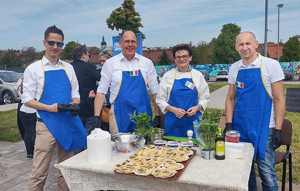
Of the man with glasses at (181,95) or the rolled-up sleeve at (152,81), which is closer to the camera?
the man with glasses at (181,95)

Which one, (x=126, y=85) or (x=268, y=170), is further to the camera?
(x=126, y=85)

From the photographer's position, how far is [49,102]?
3.38 m

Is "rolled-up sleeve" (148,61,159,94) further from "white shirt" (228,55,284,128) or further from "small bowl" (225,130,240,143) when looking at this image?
"small bowl" (225,130,240,143)

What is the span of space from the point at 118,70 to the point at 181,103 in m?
0.70

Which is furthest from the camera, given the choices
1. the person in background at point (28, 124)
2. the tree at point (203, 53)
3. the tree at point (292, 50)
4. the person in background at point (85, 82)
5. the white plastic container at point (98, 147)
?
the tree at point (203, 53)

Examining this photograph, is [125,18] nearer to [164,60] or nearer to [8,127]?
[8,127]

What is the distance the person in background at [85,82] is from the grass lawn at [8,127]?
2.82m

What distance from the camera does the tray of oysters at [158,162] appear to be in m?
2.56

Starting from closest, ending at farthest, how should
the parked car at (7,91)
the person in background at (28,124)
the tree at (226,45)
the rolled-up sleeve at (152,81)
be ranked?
the rolled-up sleeve at (152,81), the person in background at (28,124), the parked car at (7,91), the tree at (226,45)

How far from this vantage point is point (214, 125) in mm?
2834

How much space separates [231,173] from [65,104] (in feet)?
5.22

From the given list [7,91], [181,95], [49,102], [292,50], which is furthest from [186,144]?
[292,50]

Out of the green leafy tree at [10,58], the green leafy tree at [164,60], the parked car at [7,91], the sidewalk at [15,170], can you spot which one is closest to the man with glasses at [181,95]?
the sidewalk at [15,170]

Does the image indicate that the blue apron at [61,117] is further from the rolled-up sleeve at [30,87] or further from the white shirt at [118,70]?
the white shirt at [118,70]
